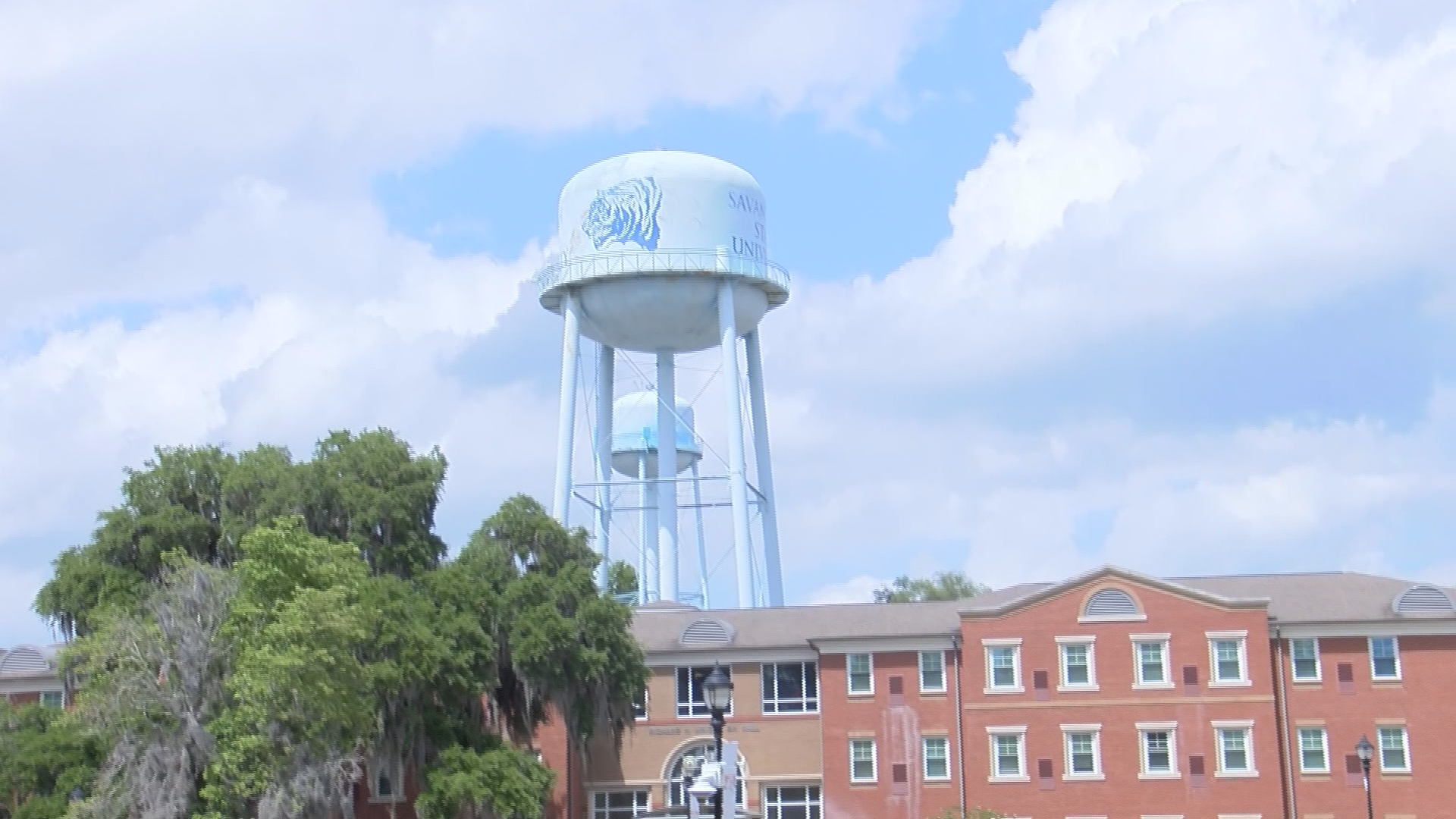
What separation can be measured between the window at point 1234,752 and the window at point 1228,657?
1.31 metres

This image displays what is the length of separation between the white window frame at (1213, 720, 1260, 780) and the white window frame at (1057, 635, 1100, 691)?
3.42 metres

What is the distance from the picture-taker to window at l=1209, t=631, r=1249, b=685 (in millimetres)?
52188

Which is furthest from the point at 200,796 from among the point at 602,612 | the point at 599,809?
the point at 599,809

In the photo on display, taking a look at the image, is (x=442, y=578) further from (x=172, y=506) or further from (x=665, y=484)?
(x=665, y=484)

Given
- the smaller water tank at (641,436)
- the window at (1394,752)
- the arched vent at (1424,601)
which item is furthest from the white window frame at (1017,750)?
the smaller water tank at (641,436)

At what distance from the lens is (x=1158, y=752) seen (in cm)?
5238

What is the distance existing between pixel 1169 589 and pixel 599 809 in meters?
17.7

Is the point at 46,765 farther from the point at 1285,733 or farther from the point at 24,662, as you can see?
the point at 1285,733

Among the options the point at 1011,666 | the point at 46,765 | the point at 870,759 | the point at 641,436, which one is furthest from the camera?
the point at 641,436

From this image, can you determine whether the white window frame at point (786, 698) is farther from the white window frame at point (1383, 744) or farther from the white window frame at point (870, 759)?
the white window frame at point (1383, 744)

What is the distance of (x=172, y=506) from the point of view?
162ft

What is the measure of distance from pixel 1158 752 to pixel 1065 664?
340cm

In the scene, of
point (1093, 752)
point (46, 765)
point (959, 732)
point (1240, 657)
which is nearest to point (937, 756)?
point (959, 732)

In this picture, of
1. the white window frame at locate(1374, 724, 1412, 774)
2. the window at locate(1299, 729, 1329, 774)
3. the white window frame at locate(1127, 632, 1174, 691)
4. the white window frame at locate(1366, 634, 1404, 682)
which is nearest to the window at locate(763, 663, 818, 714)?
the white window frame at locate(1127, 632, 1174, 691)
